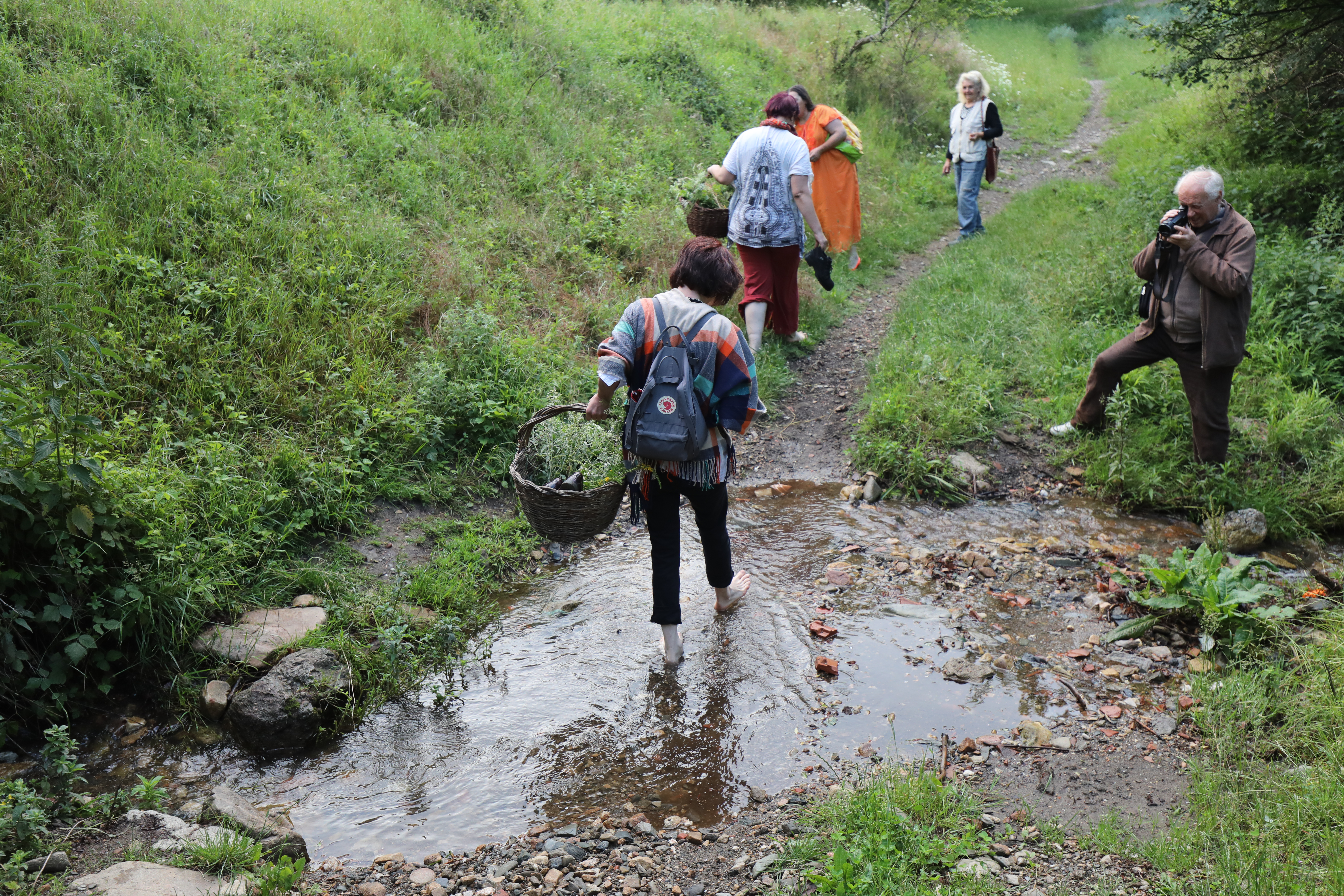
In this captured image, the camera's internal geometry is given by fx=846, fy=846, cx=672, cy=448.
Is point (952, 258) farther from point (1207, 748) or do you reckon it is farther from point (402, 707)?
Answer: point (402, 707)

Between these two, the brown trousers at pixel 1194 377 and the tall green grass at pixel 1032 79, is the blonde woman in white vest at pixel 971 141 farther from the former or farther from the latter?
the tall green grass at pixel 1032 79

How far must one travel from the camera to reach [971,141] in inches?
433

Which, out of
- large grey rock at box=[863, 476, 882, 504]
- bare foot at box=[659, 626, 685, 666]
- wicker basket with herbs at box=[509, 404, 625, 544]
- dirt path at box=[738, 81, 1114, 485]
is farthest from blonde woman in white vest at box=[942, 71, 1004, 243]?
bare foot at box=[659, 626, 685, 666]

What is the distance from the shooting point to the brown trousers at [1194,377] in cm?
566

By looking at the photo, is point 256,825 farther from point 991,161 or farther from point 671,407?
point 991,161

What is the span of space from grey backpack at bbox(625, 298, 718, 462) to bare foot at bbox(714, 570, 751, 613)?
1.22m

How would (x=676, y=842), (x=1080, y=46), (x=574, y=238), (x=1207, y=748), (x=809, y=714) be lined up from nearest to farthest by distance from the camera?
(x=676, y=842) < (x=1207, y=748) < (x=809, y=714) < (x=574, y=238) < (x=1080, y=46)

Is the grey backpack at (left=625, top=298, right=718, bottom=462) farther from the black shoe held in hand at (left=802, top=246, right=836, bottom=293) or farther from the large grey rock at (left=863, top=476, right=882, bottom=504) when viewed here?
the black shoe held in hand at (left=802, top=246, right=836, bottom=293)

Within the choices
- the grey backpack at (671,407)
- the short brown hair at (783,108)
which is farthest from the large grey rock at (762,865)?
the short brown hair at (783,108)

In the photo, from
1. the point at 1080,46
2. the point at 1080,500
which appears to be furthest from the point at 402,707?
the point at 1080,46

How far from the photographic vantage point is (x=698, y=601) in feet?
16.6

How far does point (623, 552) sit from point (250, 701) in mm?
2427

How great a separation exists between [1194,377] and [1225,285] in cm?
74

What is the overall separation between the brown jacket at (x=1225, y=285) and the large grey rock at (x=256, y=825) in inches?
226
